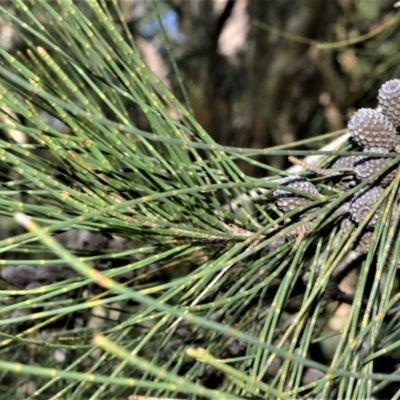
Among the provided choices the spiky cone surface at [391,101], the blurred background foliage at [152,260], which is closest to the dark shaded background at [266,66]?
the blurred background foliage at [152,260]

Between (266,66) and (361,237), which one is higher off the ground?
(266,66)

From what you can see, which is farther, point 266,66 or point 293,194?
point 266,66

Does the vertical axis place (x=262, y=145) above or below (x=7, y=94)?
above

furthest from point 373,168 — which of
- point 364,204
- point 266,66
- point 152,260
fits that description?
point 266,66

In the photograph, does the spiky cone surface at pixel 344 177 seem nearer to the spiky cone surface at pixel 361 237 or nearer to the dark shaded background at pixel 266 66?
the spiky cone surface at pixel 361 237

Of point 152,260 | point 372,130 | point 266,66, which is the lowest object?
point 152,260

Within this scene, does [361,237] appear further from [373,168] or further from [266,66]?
[266,66]

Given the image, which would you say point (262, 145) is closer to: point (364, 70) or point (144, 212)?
point (364, 70)

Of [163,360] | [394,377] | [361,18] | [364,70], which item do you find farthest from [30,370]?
[361,18]
